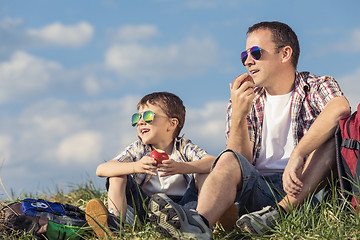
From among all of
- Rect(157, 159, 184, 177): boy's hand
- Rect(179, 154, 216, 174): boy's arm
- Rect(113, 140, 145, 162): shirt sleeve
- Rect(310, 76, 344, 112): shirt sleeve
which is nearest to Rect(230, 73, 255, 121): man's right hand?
Rect(179, 154, 216, 174): boy's arm

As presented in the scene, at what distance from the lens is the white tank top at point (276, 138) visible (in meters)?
4.75

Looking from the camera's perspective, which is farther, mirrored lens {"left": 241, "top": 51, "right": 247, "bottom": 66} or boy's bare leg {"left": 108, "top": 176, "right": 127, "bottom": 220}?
mirrored lens {"left": 241, "top": 51, "right": 247, "bottom": 66}

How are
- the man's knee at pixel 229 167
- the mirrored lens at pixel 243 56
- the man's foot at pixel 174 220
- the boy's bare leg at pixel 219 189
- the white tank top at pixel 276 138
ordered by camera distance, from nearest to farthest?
the man's foot at pixel 174 220, the boy's bare leg at pixel 219 189, the man's knee at pixel 229 167, the white tank top at pixel 276 138, the mirrored lens at pixel 243 56

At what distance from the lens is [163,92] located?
5355 mm

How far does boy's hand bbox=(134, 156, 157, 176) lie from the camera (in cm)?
455

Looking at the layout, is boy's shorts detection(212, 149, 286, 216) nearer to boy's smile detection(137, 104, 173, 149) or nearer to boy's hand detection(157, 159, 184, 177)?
boy's hand detection(157, 159, 184, 177)

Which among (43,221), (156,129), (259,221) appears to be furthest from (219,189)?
(43,221)

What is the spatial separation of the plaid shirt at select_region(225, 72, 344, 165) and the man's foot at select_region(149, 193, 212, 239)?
1482 mm

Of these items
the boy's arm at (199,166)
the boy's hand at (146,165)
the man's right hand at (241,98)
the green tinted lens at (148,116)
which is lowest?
the boy's arm at (199,166)

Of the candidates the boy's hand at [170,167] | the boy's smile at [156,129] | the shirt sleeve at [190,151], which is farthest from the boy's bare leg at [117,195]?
the shirt sleeve at [190,151]

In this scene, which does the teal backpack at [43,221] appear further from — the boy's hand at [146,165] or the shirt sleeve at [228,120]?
the shirt sleeve at [228,120]

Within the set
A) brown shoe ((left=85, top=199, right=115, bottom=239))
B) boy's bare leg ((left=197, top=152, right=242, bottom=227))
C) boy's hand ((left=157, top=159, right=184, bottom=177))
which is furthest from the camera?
boy's hand ((left=157, top=159, right=184, bottom=177))

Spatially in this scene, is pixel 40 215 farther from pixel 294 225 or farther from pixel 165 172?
pixel 294 225

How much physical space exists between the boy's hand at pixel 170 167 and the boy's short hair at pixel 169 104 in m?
0.74
